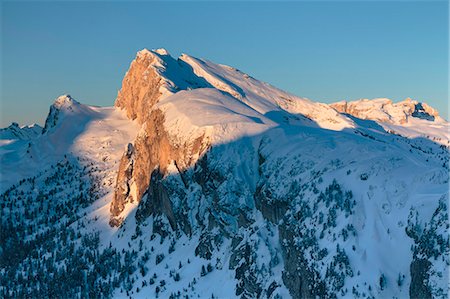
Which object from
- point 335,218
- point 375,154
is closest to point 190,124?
point 375,154

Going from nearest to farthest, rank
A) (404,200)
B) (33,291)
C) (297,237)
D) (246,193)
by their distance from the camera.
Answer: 1. (404,200)
2. (297,237)
3. (246,193)
4. (33,291)

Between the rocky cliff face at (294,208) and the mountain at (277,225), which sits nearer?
the mountain at (277,225)

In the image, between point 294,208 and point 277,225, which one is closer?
point 294,208

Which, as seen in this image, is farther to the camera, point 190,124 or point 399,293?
point 190,124

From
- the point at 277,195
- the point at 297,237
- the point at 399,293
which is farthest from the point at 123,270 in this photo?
the point at 399,293

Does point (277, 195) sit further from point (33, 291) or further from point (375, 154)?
point (33, 291)

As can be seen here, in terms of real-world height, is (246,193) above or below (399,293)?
above

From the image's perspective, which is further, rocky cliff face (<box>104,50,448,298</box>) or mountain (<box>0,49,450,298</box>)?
rocky cliff face (<box>104,50,448,298</box>)

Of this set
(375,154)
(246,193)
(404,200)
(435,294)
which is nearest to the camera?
(435,294)

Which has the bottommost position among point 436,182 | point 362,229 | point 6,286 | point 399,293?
point 6,286

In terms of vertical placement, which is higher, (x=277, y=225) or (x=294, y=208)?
(x=294, y=208)
